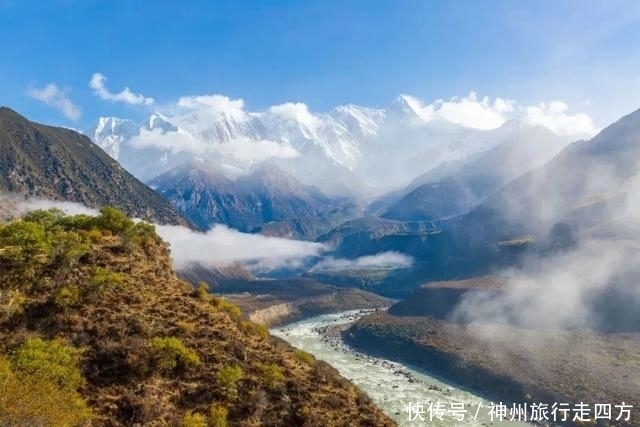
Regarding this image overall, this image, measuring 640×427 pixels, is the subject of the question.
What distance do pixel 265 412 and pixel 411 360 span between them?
165m

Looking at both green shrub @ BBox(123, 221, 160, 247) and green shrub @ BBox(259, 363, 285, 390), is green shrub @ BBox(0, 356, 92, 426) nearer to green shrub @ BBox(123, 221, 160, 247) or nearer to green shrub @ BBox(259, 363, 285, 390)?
green shrub @ BBox(259, 363, 285, 390)

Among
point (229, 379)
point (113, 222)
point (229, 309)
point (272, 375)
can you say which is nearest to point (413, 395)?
point (229, 309)

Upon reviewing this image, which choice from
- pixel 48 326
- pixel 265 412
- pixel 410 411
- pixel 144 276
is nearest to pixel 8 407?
pixel 48 326

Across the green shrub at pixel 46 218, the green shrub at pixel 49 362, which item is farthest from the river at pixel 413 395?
the green shrub at pixel 49 362

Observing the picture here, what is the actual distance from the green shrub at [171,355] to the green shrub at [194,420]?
486 centimetres

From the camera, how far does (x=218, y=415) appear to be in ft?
134

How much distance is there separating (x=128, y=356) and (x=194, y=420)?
834 cm

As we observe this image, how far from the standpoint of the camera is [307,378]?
49844 mm

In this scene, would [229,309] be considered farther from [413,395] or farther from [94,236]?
[413,395]

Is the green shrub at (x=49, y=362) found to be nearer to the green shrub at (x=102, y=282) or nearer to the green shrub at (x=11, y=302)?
the green shrub at (x=11, y=302)

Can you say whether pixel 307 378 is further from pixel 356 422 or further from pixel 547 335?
pixel 547 335

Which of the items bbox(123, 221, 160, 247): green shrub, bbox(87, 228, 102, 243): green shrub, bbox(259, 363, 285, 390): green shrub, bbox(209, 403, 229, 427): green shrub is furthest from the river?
bbox(209, 403, 229, 427): green shrub

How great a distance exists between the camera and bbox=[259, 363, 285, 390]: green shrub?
46.0m

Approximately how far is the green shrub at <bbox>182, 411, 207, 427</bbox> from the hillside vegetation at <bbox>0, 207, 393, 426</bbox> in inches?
5.0
